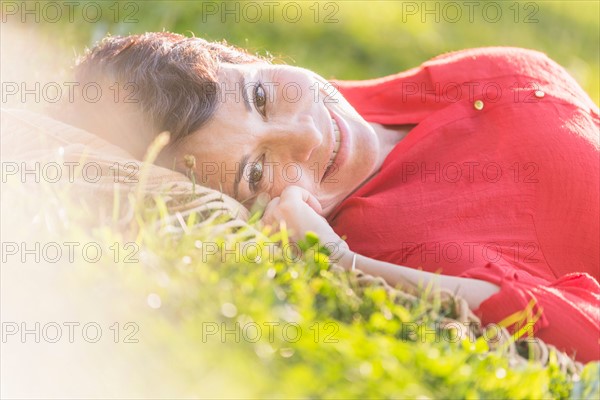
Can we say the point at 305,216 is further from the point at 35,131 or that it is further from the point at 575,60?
the point at 575,60

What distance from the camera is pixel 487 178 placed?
9.89ft

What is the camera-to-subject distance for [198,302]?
1.74 meters

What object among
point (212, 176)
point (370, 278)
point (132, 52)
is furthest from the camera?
point (132, 52)

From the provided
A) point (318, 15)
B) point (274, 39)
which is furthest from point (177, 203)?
point (318, 15)

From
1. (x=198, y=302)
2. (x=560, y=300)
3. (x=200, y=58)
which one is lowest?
(x=560, y=300)

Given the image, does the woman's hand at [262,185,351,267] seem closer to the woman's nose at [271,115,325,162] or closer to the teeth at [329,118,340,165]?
the woman's nose at [271,115,325,162]

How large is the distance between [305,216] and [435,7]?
5.25 meters

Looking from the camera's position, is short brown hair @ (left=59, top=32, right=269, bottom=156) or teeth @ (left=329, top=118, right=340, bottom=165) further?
teeth @ (left=329, top=118, right=340, bottom=165)

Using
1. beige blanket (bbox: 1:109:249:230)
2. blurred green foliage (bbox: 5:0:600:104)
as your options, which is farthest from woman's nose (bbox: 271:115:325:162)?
blurred green foliage (bbox: 5:0:600:104)

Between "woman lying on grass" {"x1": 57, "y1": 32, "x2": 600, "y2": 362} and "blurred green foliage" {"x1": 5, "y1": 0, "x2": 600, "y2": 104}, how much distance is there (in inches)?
75.3

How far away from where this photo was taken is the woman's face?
2773 mm

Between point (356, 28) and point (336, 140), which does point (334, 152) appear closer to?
point (336, 140)

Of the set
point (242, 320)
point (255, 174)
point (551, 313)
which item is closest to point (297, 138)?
point (255, 174)

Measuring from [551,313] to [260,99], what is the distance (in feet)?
3.99
